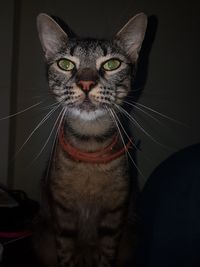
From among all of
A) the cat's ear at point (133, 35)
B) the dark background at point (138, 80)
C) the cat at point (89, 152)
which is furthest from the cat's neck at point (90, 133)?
the dark background at point (138, 80)

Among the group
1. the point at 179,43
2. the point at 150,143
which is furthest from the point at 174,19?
the point at 150,143

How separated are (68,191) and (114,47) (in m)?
0.50

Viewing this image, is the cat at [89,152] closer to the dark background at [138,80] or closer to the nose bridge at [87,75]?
the nose bridge at [87,75]

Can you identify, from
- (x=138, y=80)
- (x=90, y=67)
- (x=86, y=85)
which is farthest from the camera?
(x=138, y=80)

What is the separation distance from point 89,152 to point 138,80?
68cm

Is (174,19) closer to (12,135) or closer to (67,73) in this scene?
(67,73)

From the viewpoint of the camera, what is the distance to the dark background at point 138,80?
161 centimetres

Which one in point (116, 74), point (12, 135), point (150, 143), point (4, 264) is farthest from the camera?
point (150, 143)

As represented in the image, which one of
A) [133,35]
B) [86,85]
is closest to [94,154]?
[86,85]

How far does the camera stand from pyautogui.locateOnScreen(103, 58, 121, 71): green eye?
112cm

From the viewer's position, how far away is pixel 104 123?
120cm

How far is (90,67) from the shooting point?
1111 millimetres

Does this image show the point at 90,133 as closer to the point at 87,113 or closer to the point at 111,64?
the point at 87,113

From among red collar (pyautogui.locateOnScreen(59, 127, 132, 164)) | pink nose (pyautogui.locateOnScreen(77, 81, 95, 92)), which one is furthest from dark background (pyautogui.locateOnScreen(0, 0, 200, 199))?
pink nose (pyautogui.locateOnScreen(77, 81, 95, 92))
